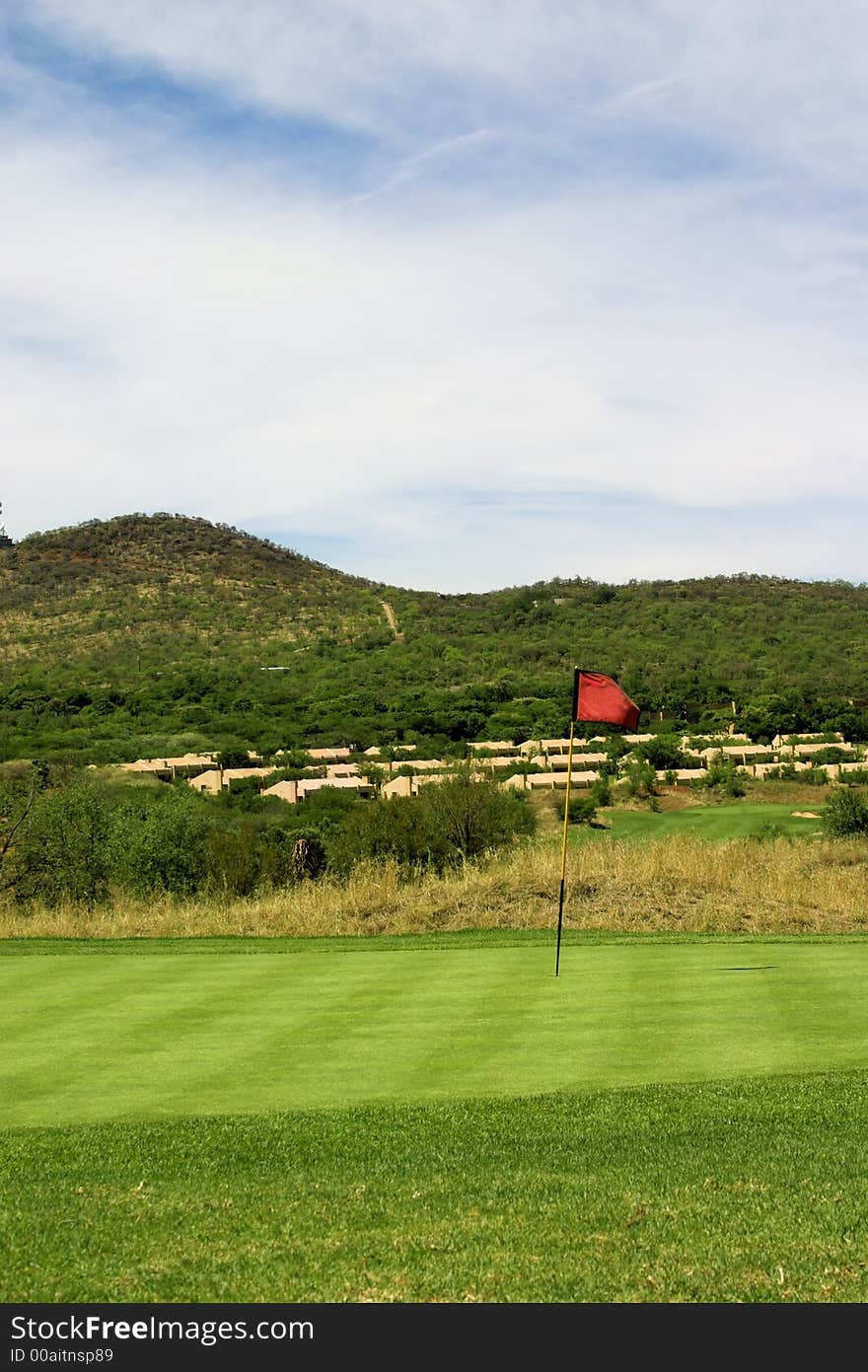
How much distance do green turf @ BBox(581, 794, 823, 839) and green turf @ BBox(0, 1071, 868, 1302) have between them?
34852 mm

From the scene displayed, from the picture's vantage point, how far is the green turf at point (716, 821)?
44500 mm

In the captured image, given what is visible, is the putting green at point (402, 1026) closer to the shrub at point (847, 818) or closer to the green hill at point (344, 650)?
the shrub at point (847, 818)

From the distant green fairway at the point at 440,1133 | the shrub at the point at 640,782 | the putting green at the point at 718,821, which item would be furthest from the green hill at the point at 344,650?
the distant green fairway at the point at 440,1133

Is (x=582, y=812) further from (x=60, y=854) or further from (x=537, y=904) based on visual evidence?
(x=537, y=904)

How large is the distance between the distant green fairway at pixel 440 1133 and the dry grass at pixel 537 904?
15.9 ft

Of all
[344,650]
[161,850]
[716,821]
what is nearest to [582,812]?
[716,821]

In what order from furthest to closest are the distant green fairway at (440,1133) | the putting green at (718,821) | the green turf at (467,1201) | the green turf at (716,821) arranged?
1. the green turf at (716,821)
2. the putting green at (718,821)
3. the distant green fairway at (440,1133)
4. the green turf at (467,1201)

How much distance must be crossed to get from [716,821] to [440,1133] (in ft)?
136

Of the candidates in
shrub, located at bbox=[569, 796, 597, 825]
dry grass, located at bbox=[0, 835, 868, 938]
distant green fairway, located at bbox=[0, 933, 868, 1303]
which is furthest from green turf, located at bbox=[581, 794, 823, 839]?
distant green fairway, located at bbox=[0, 933, 868, 1303]

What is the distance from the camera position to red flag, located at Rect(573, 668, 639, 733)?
15.2 m

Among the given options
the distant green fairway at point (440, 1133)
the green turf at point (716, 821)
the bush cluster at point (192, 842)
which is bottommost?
the green turf at point (716, 821)
